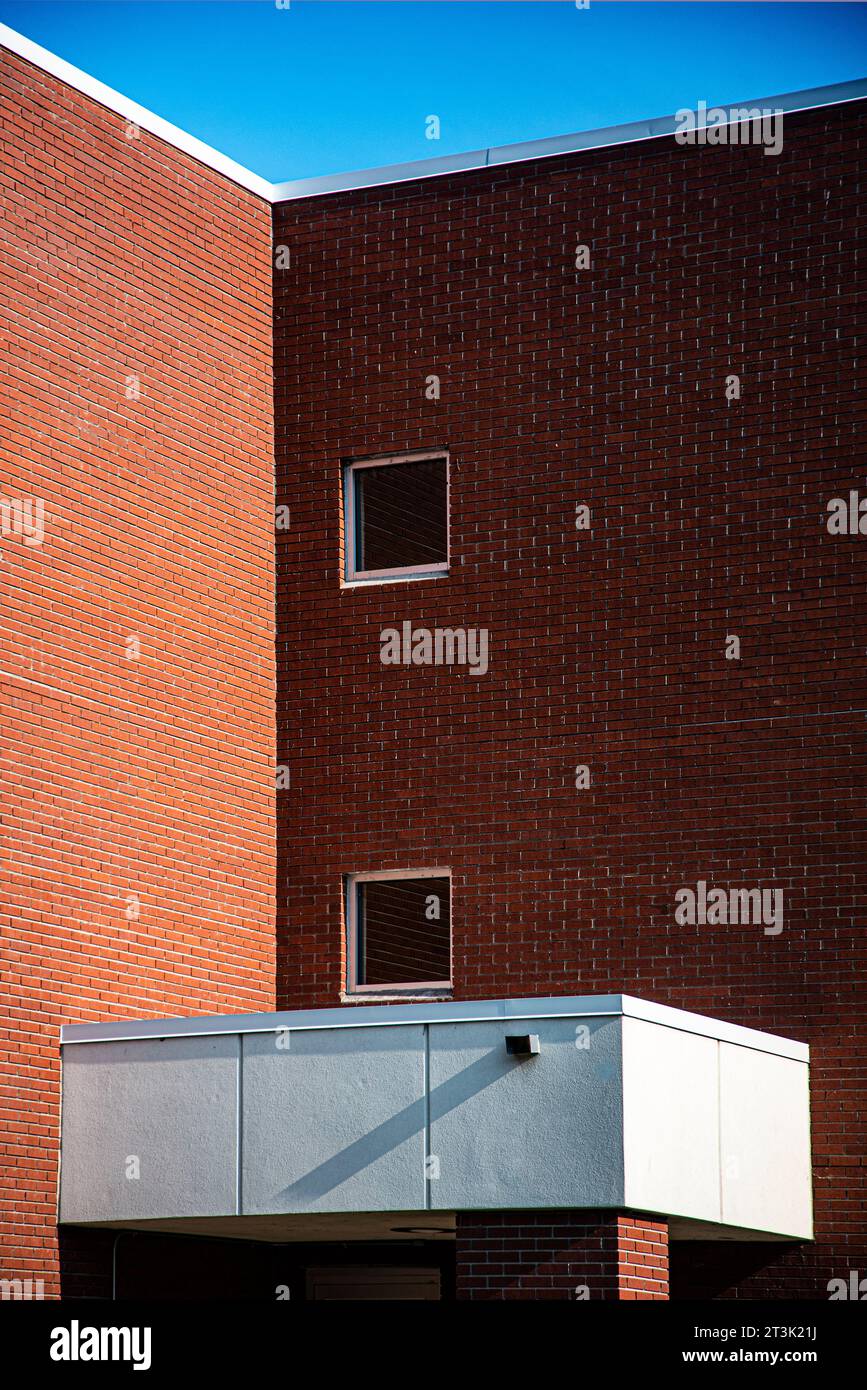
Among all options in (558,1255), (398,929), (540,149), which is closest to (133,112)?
(540,149)

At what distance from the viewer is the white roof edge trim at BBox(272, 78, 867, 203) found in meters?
16.6

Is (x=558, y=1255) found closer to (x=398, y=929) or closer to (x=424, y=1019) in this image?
(x=424, y=1019)

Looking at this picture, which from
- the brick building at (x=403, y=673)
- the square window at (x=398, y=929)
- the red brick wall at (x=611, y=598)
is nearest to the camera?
the brick building at (x=403, y=673)

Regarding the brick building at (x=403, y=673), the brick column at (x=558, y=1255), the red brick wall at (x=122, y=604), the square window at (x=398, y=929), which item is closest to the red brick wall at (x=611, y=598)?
the brick building at (x=403, y=673)

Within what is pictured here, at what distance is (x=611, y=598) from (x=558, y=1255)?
19.7 ft

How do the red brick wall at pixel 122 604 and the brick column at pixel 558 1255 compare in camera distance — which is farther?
the red brick wall at pixel 122 604

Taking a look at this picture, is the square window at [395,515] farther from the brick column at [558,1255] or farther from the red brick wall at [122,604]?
the brick column at [558,1255]

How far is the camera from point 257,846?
17266mm

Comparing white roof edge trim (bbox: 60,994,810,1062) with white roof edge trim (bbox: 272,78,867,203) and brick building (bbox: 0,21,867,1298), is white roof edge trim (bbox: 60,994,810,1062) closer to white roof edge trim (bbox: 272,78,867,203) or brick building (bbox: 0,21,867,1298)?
brick building (bbox: 0,21,867,1298)

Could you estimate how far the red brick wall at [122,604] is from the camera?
47.8 ft

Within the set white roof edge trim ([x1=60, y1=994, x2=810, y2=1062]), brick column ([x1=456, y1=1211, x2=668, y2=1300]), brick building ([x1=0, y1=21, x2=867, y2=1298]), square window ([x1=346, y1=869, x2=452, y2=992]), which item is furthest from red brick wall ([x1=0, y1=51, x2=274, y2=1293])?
brick column ([x1=456, y1=1211, x2=668, y2=1300])

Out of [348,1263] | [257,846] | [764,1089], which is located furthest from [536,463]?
[348,1263]

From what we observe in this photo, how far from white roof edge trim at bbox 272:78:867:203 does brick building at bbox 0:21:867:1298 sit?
0.19ft

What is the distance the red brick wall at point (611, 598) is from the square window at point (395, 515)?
25 centimetres
